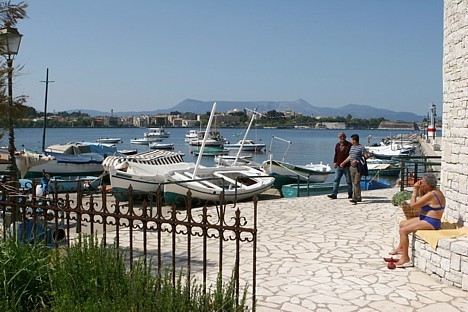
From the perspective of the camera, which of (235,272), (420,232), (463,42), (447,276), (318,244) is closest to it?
(235,272)

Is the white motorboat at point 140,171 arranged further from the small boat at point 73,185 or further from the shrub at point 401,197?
the shrub at point 401,197

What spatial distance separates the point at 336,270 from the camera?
6.71 metres

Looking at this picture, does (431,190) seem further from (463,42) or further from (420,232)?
(463,42)

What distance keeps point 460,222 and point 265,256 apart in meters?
3.04

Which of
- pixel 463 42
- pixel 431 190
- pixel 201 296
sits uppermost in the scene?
pixel 463 42

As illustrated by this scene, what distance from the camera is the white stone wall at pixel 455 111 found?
7.20 meters

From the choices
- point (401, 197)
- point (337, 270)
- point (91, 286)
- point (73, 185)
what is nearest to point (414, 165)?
point (401, 197)

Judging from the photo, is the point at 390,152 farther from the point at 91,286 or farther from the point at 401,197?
the point at 91,286

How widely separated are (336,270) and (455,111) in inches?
125

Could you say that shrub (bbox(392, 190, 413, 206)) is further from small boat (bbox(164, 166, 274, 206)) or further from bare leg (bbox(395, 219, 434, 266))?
small boat (bbox(164, 166, 274, 206))

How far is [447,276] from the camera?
6086 mm

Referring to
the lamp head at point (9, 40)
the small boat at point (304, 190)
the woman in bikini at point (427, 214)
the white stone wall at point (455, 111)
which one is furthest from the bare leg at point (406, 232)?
the small boat at point (304, 190)

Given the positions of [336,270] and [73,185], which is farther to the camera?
[73,185]

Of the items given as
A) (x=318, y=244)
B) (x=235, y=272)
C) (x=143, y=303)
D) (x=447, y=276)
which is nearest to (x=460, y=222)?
(x=447, y=276)
